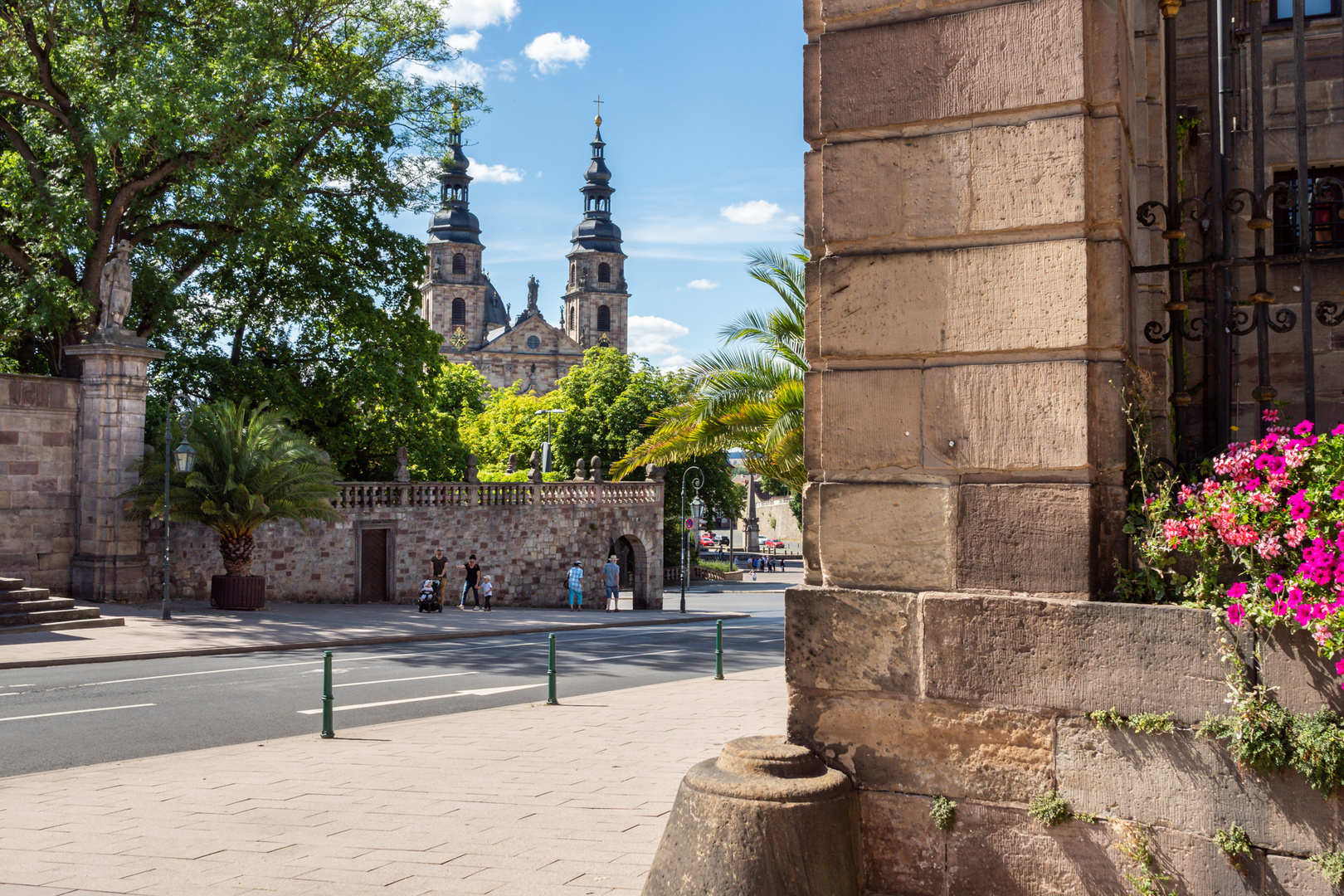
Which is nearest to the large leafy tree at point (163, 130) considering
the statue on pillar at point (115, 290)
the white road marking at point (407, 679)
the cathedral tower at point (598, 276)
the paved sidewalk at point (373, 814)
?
the statue on pillar at point (115, 290)

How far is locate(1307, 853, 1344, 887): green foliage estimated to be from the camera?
3600 millimetres

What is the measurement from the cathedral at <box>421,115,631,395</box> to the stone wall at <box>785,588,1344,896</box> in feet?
383

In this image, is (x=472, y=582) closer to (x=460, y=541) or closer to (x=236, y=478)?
(x=460, y=541)

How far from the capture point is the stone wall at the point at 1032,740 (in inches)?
149

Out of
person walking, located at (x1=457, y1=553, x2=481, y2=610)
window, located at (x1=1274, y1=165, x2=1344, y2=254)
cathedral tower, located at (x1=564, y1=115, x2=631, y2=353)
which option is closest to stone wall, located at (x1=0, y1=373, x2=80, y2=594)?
person walking, located at (x1=457, y1=553, x2=481, y2=610)

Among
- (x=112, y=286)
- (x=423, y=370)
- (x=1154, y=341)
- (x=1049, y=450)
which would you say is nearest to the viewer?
(x=1049, y=450)

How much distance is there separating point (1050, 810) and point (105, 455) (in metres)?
25.4

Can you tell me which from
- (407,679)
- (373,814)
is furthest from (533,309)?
(373,814)

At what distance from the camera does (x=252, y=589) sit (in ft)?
89.2

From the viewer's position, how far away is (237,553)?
26969 mm

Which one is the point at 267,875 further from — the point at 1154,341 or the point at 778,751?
the point at 1154,341

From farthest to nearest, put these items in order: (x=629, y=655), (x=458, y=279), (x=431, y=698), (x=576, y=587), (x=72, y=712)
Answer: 1. (x=458, y=279)
2. (x=576, y=587)
3. (x=629, y=655)
4. (x=431, y=698)
5. (x=72, y=712)

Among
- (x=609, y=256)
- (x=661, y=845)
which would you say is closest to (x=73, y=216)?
(x=661, y=845)

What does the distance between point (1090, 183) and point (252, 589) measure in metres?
26.0
